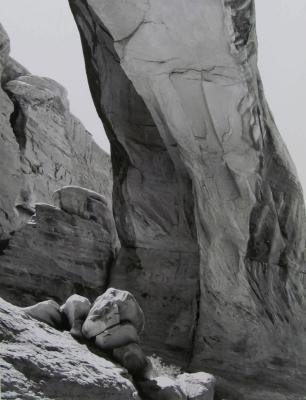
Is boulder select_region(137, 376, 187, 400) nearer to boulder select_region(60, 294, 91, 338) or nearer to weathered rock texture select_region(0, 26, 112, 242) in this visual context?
boulder select_region(60, 294, 91, 338)

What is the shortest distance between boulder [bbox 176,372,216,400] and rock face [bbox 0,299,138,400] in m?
0.98

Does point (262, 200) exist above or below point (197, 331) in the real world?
above

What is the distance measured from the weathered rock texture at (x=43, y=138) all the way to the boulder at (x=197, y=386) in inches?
250

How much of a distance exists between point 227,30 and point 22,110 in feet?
25.2

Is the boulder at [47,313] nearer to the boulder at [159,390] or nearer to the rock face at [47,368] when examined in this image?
the rock face at [47,368]

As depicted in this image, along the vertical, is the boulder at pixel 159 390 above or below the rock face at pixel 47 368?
below

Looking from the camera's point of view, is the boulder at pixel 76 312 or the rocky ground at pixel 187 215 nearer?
the boulder at pixel 76 312

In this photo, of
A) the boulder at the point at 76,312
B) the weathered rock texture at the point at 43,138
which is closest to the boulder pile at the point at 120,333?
the boulder at the point at 76,312

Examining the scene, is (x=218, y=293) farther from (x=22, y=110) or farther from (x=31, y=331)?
(x=22, y=110)

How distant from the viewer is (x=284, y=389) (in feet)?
28.7

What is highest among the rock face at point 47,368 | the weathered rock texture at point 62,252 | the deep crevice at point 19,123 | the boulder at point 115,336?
the deep crevice at point 19,123

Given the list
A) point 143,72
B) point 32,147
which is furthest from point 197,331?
point 32,147

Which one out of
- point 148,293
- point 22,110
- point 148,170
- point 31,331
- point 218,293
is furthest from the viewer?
point 22,110

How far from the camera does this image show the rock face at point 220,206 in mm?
8867
